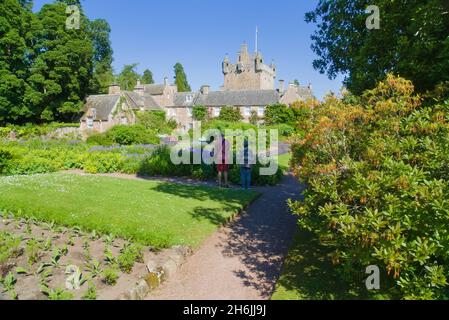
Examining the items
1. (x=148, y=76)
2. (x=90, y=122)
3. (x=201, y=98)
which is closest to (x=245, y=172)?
(x=90, y=122)

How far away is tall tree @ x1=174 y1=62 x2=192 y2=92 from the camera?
88.6 meters

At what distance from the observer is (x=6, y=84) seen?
115ft

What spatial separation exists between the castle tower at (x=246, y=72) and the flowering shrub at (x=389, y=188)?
59349 millimetres

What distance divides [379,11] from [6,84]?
3868cm

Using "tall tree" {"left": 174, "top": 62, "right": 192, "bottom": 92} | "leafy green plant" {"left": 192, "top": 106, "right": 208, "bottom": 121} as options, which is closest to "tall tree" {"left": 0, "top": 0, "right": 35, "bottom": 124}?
"leafy green plant" {"left": 192, "top": 106, "right": 208, "bottom": 121}

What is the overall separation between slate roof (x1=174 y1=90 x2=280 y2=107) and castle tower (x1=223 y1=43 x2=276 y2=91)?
403 inches

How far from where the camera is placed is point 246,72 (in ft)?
211

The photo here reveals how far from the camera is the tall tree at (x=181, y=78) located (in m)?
88.6

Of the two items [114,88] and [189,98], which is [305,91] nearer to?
[189,98]

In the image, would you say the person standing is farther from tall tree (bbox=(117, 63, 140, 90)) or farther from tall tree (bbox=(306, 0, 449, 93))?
tall tree (bbox=(117, 63, 140, 90))

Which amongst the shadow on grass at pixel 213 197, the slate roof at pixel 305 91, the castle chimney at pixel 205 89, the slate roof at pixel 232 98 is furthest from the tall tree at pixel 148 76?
the shadow on grass at pixel 213 197

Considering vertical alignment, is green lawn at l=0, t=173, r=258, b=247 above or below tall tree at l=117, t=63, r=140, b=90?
below
